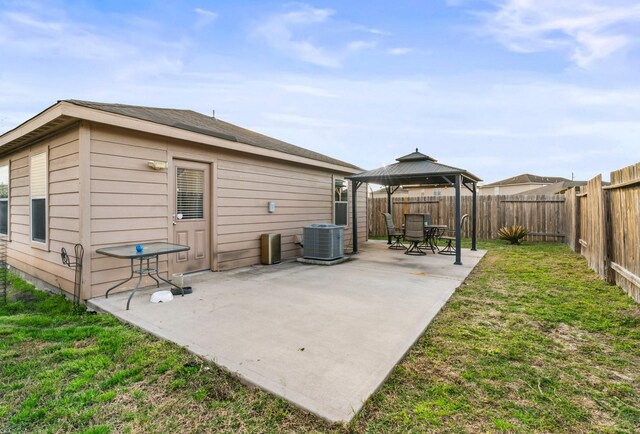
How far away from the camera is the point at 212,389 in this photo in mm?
1970

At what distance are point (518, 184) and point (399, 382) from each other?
34.0 meters

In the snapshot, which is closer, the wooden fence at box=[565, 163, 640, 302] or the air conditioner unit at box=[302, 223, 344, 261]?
the wooden fence at box=[565, 163, 640, 302]

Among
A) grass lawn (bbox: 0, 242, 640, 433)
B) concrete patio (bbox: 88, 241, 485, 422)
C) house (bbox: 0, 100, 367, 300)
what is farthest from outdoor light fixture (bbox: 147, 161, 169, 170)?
grass lawn (bbox: 0, 242, 640, 433)

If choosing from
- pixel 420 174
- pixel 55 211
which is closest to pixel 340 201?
pixel 420 174

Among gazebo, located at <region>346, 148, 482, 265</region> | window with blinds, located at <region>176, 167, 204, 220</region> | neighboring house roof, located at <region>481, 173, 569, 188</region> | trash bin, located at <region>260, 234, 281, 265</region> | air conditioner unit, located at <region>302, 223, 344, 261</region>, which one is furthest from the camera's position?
neighboring house roof, located at <region>481, 173, 569, 188</region>

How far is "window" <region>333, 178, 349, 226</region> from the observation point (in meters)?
8.95

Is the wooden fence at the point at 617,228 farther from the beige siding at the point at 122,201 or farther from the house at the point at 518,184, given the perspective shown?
the house at the point at 518,184

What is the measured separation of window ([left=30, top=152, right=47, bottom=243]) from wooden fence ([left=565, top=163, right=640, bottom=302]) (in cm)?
794

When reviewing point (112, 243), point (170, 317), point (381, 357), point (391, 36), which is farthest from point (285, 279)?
point (391, 36)

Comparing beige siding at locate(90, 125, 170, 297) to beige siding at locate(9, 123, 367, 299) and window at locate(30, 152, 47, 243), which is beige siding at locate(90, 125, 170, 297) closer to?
beige siding at locate(9, 123, 367, 299)

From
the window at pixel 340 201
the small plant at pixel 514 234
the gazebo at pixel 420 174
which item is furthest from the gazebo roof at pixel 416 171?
the small plant at pixel 514 234

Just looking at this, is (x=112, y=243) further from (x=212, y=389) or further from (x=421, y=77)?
(x=421, y=77)

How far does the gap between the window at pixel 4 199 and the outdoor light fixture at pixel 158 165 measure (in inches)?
156

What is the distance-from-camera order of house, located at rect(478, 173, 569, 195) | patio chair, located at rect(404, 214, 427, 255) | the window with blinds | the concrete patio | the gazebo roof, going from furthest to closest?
house, located at rect(478, 173, 569, 195)
patio chair, located at rect(404, 214, 427, 255)
the gazebo roof
the window with blinds
the concrete patio
